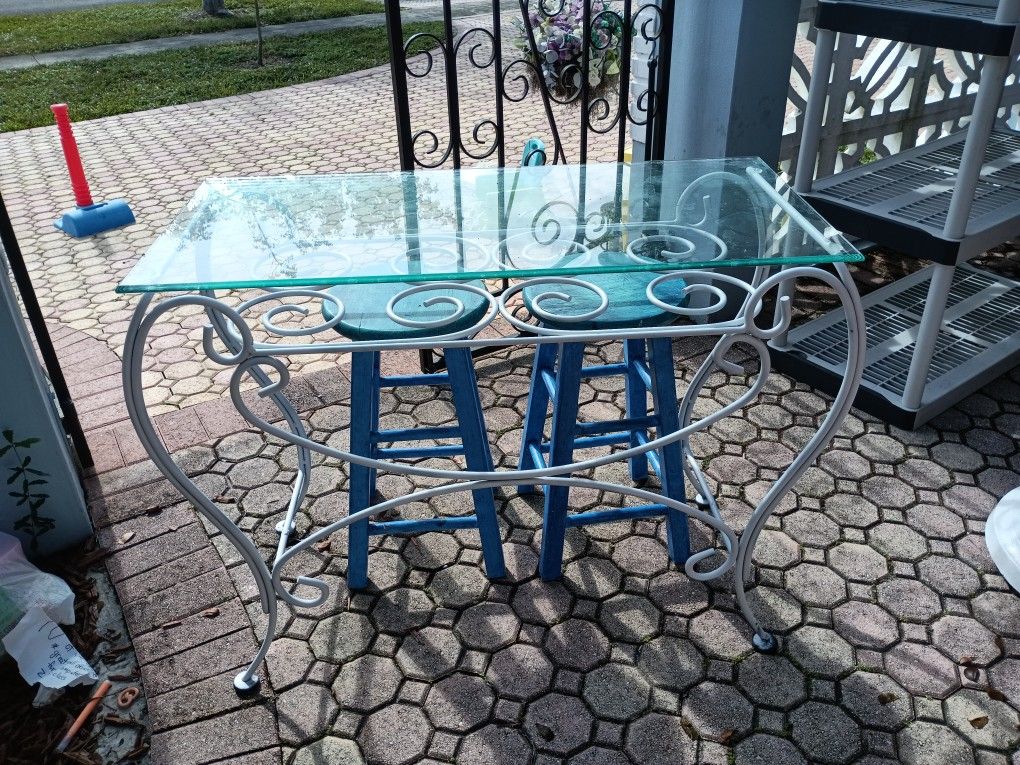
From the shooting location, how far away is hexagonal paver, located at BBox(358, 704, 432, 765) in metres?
2.25

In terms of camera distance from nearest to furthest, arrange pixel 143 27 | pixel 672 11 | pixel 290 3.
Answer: pixel 672 11 → pixel 143 27 → pixel 290 3

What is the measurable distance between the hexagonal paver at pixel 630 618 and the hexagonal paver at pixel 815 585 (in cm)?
47

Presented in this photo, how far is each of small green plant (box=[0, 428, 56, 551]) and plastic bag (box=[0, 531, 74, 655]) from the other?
11 cm

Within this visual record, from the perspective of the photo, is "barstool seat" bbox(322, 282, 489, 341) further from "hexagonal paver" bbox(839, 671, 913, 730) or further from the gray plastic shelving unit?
the gray plastic shelving unit

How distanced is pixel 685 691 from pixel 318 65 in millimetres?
10460

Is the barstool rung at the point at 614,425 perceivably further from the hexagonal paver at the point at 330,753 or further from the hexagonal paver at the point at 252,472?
the hexagonal paver at the point at 252,472

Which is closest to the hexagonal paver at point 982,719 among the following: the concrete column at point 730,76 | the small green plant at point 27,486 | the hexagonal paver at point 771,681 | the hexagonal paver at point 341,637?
the hexagonal paver at point 771,681

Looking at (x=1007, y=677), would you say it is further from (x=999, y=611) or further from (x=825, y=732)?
(x=825, y=732)

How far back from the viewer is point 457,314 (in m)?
2.04

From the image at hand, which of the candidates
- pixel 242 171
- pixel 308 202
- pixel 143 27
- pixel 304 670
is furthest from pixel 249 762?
pixel 143 27

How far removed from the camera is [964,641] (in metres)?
2.53

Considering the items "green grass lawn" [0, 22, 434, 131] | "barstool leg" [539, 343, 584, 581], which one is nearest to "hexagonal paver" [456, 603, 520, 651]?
"barstool leg" [539, 343, 584, 581]

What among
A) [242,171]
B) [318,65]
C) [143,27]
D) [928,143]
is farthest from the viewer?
[143,27]

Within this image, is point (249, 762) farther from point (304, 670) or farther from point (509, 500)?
point (509, 500)
